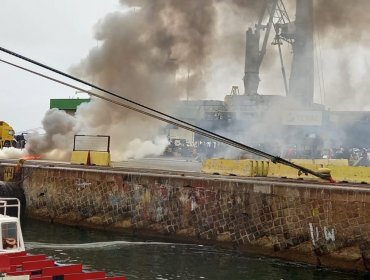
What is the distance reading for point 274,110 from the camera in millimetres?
54438

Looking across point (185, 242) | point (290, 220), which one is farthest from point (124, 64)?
point (290, 220)

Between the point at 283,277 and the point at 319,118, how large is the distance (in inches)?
1132

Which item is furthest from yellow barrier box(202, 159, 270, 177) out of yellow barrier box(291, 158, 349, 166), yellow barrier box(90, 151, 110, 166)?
yellow barrier box(90, 151, 110, 166)

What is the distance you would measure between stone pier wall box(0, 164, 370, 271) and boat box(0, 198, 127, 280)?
1009 centimetres

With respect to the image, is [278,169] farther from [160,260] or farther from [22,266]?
[22,266]

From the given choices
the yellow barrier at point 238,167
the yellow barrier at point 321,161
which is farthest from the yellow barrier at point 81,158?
the yellow barrier at point 321,161

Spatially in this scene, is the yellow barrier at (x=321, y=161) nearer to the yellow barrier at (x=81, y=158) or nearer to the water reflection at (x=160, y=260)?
the water reflection at (x=160, y=260)

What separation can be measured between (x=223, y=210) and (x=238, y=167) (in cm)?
626

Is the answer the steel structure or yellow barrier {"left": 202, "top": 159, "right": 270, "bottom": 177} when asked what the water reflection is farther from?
the steel structure

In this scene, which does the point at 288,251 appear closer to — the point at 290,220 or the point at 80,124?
the point at 290,220

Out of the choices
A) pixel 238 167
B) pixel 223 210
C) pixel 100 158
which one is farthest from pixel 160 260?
pixel 100 158

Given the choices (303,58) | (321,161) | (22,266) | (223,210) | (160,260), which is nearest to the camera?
(22,266)

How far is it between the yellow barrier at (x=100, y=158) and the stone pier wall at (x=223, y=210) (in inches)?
178

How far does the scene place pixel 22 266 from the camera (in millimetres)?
13594
